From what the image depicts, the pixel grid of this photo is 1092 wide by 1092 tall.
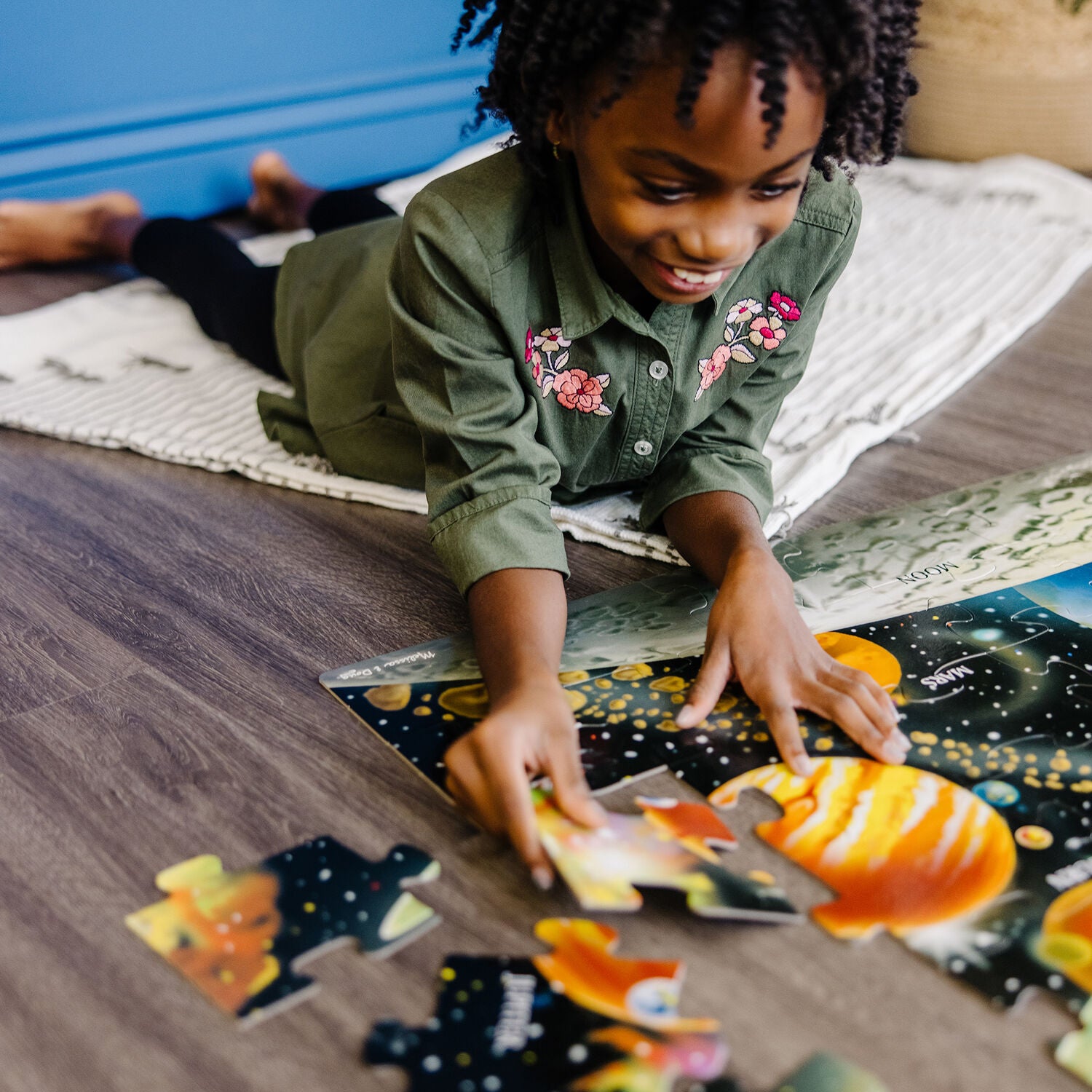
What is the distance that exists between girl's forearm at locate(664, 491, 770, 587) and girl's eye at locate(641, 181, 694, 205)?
0.28 metres

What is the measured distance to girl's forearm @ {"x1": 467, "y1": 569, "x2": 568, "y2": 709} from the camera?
0.78m

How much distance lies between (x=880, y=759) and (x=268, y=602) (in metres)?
0.53

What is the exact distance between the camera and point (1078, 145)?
7.57 feet

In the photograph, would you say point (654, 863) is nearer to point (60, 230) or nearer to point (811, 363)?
point (811, 363)

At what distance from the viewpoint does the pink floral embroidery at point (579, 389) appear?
0.96 metres

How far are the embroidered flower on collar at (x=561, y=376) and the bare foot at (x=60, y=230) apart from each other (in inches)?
41.8

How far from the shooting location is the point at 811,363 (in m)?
1.47

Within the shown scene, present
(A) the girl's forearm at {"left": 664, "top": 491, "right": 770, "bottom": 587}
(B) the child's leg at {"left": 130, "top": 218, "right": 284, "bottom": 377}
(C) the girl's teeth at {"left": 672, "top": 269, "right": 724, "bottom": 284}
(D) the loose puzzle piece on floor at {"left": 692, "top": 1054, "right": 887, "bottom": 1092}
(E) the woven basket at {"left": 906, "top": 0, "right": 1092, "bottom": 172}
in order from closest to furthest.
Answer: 1. (D) the loose puzzle piece on floor at {"left": 692, "top": 1054, "right": 887, "bottom": 1092}
2. (C) the girl's teeth at {"left": 672, "top": 269, "right": 724, "bottom": 284}
3. (A) the girl's forearm at {"left": 664, "top": 491, "right": 770, "bottom": 587}
4. (B) the child's leg at {"left": 130, "top": 218, "right": 284, "bottom": 377}
5. (E) the woven basket at {"left": 906, "top": 0, "right": 1092, "bottom": 172}

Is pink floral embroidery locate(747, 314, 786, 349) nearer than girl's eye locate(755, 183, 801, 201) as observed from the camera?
No

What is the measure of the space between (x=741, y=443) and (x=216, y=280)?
2.59ft

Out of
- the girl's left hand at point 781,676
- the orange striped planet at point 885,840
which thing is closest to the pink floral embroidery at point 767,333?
the girl's left hand at point 781,676

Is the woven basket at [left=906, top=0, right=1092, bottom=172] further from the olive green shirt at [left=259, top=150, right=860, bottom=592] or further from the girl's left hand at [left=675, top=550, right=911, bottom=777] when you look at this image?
the girl's left hand at [left=675, top=550, right=911, bottom=777]

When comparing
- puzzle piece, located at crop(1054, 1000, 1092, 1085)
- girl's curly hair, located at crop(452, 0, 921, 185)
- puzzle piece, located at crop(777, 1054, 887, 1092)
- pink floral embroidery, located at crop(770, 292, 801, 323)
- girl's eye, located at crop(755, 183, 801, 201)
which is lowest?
puzzle piece, located at crop(1054, 1000, 1092, 1085)

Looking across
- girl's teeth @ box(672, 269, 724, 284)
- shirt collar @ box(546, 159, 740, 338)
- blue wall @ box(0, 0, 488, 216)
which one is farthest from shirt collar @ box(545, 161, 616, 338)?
blue wall @ box(0, 0, 488, 216)
